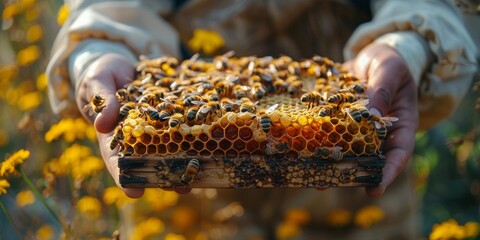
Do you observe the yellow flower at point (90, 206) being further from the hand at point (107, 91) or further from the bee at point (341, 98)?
the bee at point (341, 98)

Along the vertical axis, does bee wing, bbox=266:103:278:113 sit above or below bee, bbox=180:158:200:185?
above

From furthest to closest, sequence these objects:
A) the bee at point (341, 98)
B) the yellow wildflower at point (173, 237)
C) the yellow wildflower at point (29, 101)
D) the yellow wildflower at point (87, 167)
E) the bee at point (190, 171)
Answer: the yellow wildflower at point (29, 101), the yellow wildflower at point (173, 237), the yellow wildflower at point (87, 167), the bee at point (341, 98), the bee at point (190, 171)

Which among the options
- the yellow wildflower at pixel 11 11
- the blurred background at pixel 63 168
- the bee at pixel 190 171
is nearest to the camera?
the bee at pixel 190 171

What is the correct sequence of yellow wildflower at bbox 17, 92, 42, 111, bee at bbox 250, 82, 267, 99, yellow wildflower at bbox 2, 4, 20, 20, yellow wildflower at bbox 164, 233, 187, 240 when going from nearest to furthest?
bee at bbox 250, 82, 267, 99, yellow wildflower at bbox 164, 233, 187, 240, yellow wildflower at bbox 2, 4, 20, 20, yellow wildflower at bbox 17, 92, 42, 111

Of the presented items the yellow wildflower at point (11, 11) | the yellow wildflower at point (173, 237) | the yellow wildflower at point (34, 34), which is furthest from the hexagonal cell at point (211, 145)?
the yellow wildflower at point (34, 34)

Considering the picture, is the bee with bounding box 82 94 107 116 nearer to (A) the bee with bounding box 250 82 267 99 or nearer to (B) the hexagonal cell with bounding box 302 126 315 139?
(A) the bee with bounding box 250 82 267 99

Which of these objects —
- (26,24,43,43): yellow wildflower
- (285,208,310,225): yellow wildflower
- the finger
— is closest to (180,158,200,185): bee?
the finger

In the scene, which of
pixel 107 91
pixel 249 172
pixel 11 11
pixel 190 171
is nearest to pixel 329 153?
pixel 249 172
